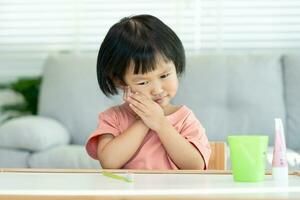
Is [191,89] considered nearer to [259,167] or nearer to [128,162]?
[128,162]

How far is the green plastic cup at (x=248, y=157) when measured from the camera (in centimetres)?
111

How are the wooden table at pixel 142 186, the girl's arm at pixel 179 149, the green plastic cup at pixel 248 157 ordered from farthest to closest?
the girl's arm at pixel 179 149, the green plastic cup at pixel 248 157, the wooden table at pixel 142 186

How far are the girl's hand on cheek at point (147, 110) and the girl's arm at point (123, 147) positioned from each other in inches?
0.9

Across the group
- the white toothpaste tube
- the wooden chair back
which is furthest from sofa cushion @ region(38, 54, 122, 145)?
the white toothpaste tube

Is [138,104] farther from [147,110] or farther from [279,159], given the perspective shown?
[279,159]

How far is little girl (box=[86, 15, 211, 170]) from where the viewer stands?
161cm

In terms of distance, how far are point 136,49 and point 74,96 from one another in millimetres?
1944

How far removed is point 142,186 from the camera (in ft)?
3.25

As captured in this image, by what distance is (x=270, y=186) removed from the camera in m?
1.02

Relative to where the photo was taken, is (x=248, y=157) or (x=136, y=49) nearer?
(x=248, y=157)

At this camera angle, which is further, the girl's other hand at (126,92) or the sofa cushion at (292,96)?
the sofa cushion at (292,96)

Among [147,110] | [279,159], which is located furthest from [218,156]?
[279,159]

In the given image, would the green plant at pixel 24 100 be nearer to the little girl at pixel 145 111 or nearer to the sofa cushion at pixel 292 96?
the sofa cushion at pixel 292 96

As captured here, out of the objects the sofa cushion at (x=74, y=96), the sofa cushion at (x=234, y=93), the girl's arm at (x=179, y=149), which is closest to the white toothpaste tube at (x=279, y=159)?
the girl's arm at (x=179, y=149)
